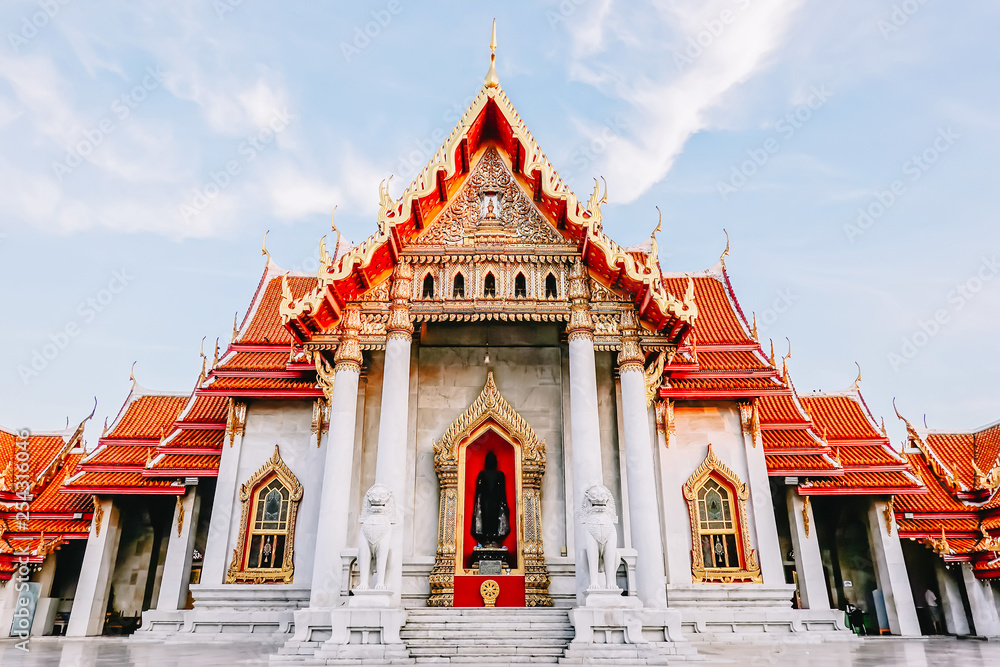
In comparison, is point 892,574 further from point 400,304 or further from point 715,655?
point 400,304

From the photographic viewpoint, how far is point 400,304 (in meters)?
10.1

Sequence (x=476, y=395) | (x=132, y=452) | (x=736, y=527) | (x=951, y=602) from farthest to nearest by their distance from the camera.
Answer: (x=132, y=452)
(x=951, y=602)
(x=736, y=527)
(x=476, y=395)

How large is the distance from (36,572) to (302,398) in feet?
24.7

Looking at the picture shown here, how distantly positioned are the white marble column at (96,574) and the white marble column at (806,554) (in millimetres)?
13655

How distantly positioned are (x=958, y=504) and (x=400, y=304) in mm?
12899

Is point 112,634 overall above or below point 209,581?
below

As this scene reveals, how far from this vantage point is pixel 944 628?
1457cm

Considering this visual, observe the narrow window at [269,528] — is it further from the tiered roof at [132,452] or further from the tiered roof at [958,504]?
the tiered roof at [958,504]

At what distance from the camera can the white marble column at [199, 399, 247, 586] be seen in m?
11.5

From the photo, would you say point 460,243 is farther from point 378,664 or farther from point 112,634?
point 112,634

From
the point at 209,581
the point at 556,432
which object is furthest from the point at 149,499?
the point at 556,432

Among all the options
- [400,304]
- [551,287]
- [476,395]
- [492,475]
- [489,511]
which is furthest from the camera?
[476,395]

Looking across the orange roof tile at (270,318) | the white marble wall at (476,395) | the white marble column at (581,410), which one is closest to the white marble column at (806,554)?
the white marble wall at (476,395)

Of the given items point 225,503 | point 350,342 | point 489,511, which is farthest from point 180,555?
point 489,511
